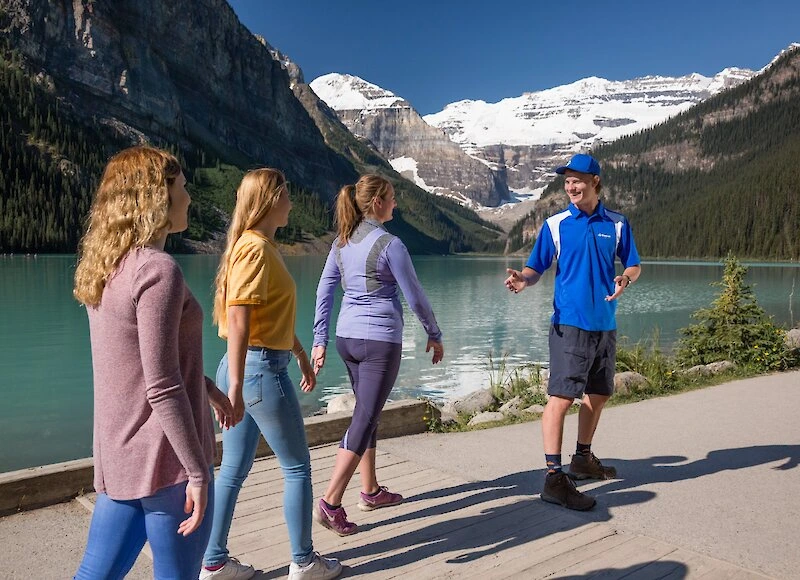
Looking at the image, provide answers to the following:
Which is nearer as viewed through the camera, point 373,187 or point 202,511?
point 202,511

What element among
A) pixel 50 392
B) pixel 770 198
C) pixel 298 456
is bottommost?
pixel 50 392

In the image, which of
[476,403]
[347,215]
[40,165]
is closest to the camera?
[347,215]

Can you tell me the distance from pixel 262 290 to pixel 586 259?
2.69m

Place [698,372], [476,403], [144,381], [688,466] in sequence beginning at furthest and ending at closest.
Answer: [698,372] → [476,403] → [688,466] → [144,381]

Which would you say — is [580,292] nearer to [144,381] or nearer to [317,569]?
[317,569]

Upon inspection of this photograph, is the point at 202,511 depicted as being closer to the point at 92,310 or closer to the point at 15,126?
the point at 92,310

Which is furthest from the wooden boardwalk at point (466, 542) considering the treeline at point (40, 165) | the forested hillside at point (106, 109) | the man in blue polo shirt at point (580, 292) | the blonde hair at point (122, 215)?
the forested hillside at point (106, 109)

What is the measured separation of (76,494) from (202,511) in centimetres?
313

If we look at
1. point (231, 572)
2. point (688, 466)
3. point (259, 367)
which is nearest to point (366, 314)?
point (259, 367)

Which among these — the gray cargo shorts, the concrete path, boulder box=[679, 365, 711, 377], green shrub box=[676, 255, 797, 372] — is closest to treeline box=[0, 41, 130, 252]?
green shrub box=[676, 255, 797, 372]

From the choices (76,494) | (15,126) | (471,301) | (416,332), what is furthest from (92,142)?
(76,494)

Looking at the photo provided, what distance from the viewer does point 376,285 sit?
4242 millimetres

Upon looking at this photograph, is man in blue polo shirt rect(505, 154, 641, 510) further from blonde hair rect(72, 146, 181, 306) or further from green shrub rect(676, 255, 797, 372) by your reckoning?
green shrub rect(676, 255, 797, 372)

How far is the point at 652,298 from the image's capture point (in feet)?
147
